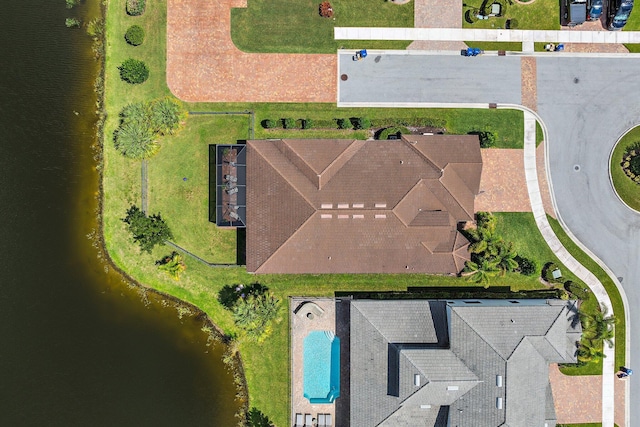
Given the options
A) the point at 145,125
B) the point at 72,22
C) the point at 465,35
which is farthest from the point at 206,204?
the point at 465,35

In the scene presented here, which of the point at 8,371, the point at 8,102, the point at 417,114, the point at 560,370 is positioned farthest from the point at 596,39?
the point at 8,371

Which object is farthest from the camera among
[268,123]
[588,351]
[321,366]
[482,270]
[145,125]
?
[321,366]

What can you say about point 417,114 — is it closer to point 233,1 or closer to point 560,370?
point 233,1

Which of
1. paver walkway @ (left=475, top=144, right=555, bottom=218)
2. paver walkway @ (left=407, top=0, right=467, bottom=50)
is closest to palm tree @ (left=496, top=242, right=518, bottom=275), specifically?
paver walkway @ (left=475, top=144, right=555, bottom=218)

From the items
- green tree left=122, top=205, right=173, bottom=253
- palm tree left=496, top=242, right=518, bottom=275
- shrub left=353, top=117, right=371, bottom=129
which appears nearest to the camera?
palm tree left=496, top=242, right=518, bottom=275

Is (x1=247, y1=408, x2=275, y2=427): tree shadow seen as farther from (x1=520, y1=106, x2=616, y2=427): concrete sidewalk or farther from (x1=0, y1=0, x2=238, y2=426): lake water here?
(x1=520, y1=106, x2=616, y2=427): concrete sidewalk

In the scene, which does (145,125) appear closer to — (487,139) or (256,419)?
(256,419)
